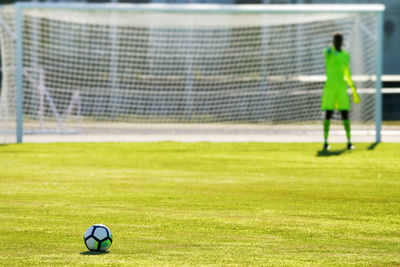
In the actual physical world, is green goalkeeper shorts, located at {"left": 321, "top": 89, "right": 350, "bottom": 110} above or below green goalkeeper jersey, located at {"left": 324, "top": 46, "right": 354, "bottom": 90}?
below

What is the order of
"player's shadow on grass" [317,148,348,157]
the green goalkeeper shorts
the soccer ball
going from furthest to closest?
the green goalkeeper shorts → "player's shadow on grass" [317,148,348,157] → the soccer ball

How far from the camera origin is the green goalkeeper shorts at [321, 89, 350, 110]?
16.3 m

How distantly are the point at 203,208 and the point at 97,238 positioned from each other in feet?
8.86

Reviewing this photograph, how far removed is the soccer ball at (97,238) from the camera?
598 cm

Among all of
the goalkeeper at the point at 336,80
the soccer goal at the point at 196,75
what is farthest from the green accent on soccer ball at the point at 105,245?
the soccer goal at the point at 196,75

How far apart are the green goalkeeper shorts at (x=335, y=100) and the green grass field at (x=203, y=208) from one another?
3.17 ft

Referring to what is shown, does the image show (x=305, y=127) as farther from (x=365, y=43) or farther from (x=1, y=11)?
(x=1, y=11)

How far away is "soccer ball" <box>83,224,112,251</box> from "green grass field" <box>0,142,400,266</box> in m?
0.07

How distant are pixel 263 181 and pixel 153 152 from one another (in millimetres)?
5415

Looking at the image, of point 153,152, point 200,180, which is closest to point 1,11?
point 153,152

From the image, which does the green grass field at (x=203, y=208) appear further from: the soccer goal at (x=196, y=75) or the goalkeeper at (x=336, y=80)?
the soccer goal at (x=196, y=75)

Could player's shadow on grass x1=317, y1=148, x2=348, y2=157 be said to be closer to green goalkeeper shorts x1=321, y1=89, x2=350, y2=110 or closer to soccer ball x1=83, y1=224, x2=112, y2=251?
green goalkeeper shorts x1=321, y1=89, x2=350, y2=110

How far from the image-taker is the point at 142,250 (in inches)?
242

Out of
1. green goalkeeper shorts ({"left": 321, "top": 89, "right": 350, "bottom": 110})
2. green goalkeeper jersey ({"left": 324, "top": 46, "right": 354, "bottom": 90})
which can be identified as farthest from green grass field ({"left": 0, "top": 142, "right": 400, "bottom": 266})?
green goalkeeper jersey ({"left": 324, "top": 46, "right": 354, "bottom": 90})
